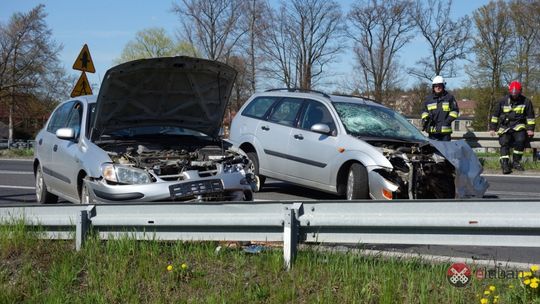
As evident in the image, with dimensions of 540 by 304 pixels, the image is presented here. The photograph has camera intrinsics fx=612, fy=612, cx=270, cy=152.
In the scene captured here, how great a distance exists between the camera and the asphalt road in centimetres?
544

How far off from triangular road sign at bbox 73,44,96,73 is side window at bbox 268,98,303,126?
6686 millimetres

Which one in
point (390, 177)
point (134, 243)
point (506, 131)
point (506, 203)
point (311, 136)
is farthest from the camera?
point (506, 131)

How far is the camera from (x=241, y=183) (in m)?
6.83

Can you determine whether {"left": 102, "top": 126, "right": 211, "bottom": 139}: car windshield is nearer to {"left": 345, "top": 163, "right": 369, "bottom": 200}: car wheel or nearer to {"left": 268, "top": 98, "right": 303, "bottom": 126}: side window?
{"left": 268, "top": 98, "right": 303, "bottom": 126}: side window

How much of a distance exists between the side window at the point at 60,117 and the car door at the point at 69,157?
136 mm

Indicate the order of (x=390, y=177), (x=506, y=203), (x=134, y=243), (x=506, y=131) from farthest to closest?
(x=506, y=131)
(x=390, y=177)
(x=134, y=243)
(x=506, y=203)

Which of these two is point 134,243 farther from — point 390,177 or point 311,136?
point 311,136

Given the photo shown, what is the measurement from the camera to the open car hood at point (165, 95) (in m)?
7.20

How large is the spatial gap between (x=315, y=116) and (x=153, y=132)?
2473mm

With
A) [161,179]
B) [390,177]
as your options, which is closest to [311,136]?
[390,177]

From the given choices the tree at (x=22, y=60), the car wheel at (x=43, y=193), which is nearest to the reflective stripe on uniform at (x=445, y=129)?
the car wheel at (x=43, y=193)

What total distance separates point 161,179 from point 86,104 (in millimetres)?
2032

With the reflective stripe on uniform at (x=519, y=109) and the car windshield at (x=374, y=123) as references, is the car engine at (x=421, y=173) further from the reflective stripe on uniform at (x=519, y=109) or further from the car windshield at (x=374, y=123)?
the reflective stripe on uniform at (x=519, y=109)

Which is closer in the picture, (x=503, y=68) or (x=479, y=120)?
(x=503, y=68)
